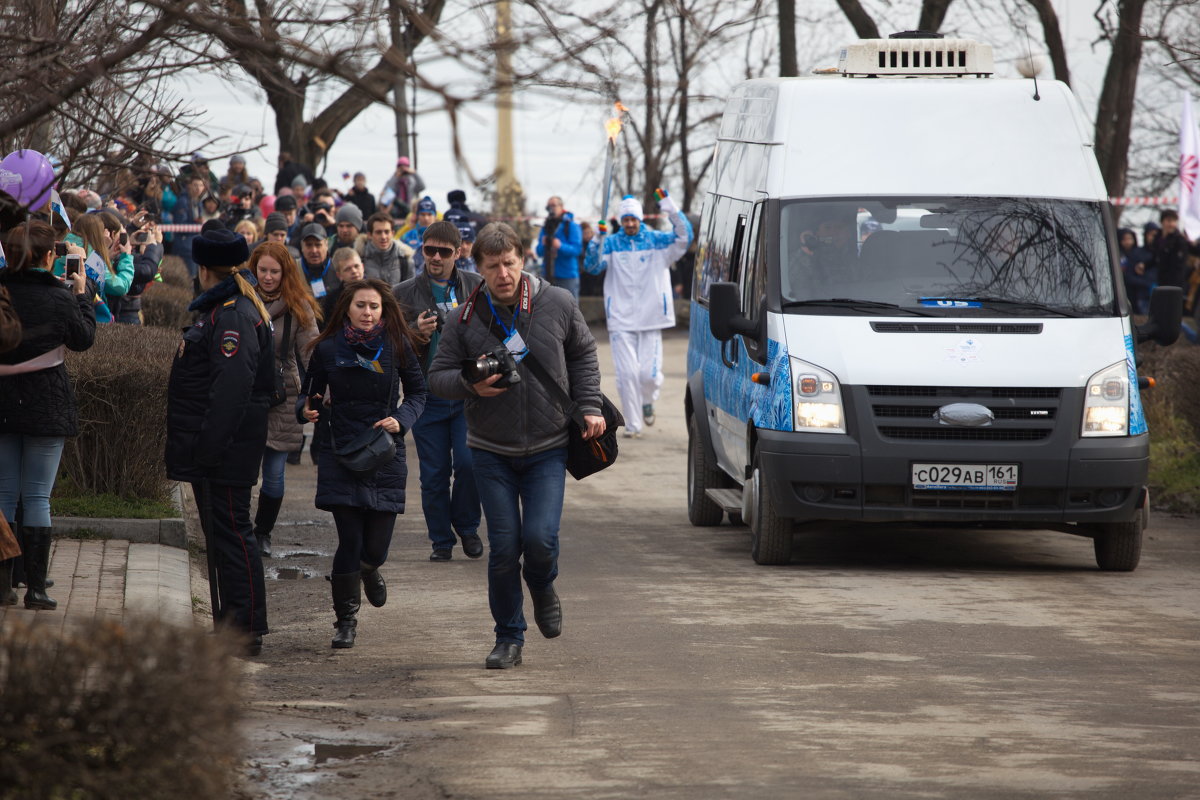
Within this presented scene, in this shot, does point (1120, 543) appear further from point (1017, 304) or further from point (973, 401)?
point (1017, 304)

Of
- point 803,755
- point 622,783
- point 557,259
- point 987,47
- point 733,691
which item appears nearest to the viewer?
point 622,783

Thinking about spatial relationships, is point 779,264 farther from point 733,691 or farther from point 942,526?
point 733,691

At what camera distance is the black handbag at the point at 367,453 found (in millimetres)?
7930

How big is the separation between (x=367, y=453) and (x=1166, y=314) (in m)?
4.73

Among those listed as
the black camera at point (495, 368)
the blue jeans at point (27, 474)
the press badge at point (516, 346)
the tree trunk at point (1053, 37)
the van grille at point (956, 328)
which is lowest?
the blue jeans at point (27, 474)

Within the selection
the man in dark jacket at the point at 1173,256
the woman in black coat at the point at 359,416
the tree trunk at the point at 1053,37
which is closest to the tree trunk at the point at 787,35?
the tree trunk at the point at 1053,37

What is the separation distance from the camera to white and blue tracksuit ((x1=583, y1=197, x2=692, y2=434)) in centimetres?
1695

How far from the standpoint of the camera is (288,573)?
10102 mm

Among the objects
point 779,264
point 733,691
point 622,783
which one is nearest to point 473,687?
point 733,691

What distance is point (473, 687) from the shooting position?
23.5 feet

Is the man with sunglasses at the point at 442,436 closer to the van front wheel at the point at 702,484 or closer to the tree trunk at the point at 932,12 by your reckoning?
the van front wheel at the point at 702,484

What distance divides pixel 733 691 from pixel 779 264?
151 inches

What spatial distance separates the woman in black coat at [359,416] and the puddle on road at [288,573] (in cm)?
173

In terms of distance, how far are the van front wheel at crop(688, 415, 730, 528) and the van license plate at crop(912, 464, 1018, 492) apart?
91.0 inches
